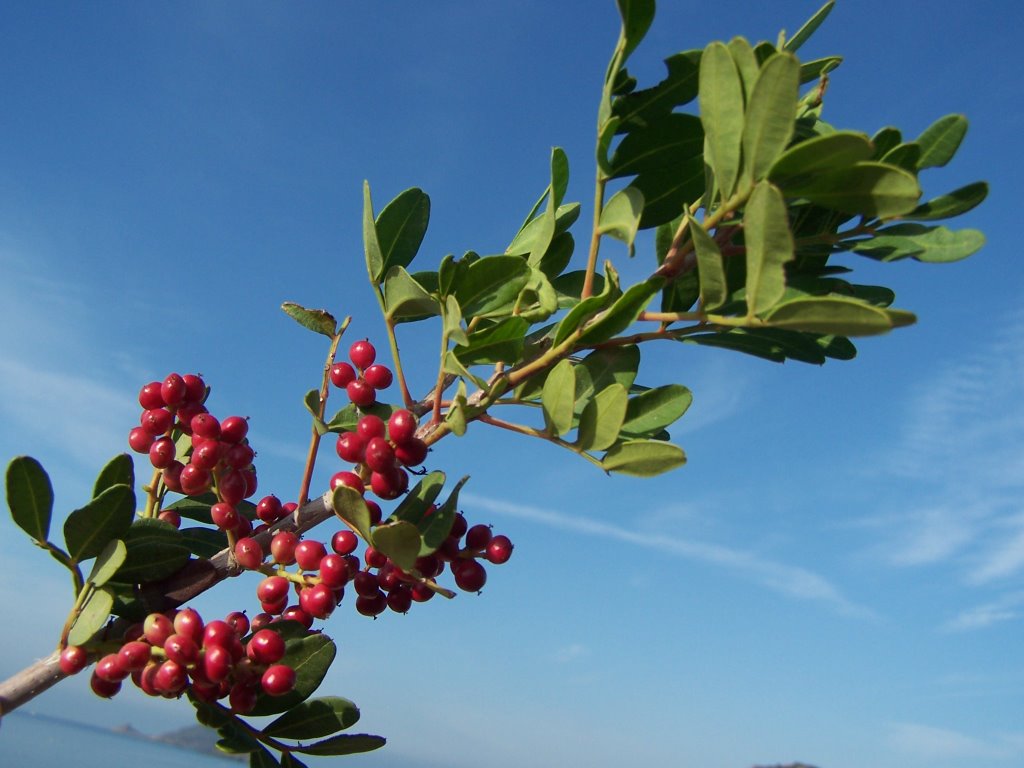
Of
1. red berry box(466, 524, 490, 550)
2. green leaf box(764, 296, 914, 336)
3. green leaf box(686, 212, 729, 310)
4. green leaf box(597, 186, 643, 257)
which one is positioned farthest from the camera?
red berry box(466, 524, 490, 550)

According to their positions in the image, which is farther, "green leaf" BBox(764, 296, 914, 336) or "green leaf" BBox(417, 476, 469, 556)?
"green leaf" BBox(417, 476, 469, 556)

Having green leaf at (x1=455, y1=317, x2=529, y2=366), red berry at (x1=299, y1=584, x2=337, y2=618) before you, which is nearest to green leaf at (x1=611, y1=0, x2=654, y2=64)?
green leaf at (x1=455, y1=317, x2=529, y2=366)

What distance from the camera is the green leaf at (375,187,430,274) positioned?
1.36 metres

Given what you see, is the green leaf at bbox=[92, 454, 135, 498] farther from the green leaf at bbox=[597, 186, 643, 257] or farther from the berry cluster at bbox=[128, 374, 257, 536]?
the green leaf at bbox=[597, 186, 643, 257]

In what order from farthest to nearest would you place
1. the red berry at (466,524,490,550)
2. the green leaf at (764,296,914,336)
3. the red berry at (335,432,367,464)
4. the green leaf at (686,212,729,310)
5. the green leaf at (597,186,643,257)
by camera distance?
the red berry at (466,524,490,550)
the red berry at (335,432,367,464)
the green leaf at (597,186,643,257)
the green leaf at (686,212,729,310)
the green leaf at (764,296,914,336)

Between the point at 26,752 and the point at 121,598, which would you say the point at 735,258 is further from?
the point at 26,752

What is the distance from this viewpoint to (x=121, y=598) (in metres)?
1.16

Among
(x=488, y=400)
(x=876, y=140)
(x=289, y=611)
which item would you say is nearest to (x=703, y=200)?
(x=876, y=140)

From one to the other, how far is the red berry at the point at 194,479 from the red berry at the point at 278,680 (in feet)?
1.08

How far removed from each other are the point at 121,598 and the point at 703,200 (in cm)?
102

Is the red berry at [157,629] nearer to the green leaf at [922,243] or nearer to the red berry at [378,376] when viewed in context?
the red berry at [378,376]

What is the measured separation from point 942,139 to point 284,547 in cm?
110

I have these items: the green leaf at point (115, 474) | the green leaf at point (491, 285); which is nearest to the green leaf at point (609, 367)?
the green leaf at point (491, 285)

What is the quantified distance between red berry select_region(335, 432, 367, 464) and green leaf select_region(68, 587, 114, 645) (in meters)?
0.37
